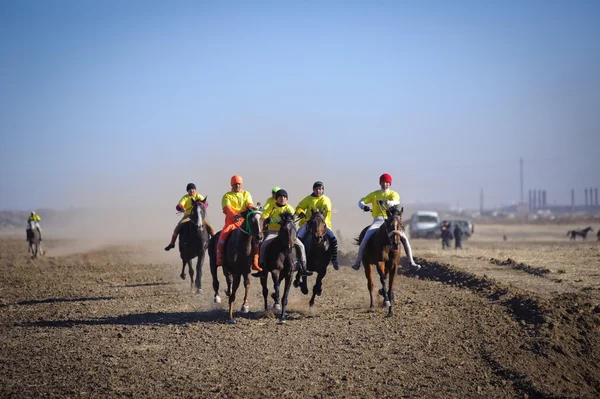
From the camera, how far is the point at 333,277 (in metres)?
22.6

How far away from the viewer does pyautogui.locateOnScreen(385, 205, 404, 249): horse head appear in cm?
1335

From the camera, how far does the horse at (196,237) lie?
1845 cm

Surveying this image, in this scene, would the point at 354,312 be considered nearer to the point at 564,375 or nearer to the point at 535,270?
the point at 564,375

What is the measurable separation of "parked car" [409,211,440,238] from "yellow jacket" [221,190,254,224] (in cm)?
4266

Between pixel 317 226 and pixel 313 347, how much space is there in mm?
3594

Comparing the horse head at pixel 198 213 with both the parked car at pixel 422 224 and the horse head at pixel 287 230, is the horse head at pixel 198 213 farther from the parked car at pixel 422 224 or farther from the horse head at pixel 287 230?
the parked car at pixel 422 224

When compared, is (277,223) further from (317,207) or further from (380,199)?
(380,199)

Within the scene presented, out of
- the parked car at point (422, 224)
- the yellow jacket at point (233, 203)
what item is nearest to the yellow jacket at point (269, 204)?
the yellow jacket at point (233, 203)

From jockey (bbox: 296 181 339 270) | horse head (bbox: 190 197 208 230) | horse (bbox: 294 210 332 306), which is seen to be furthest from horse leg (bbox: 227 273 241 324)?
horse head (bbox: 190 197 208 230)

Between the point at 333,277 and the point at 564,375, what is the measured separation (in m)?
13.7

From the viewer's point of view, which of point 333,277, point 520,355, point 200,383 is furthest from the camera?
point 333,277

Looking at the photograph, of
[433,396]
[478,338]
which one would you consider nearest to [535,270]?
[478,338]

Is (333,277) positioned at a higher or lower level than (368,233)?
lower

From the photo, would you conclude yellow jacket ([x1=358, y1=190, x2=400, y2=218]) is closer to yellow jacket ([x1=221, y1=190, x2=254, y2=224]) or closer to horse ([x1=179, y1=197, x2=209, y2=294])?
yellow jacket ([x1=221, y1=190, x2=254, y2=224])
